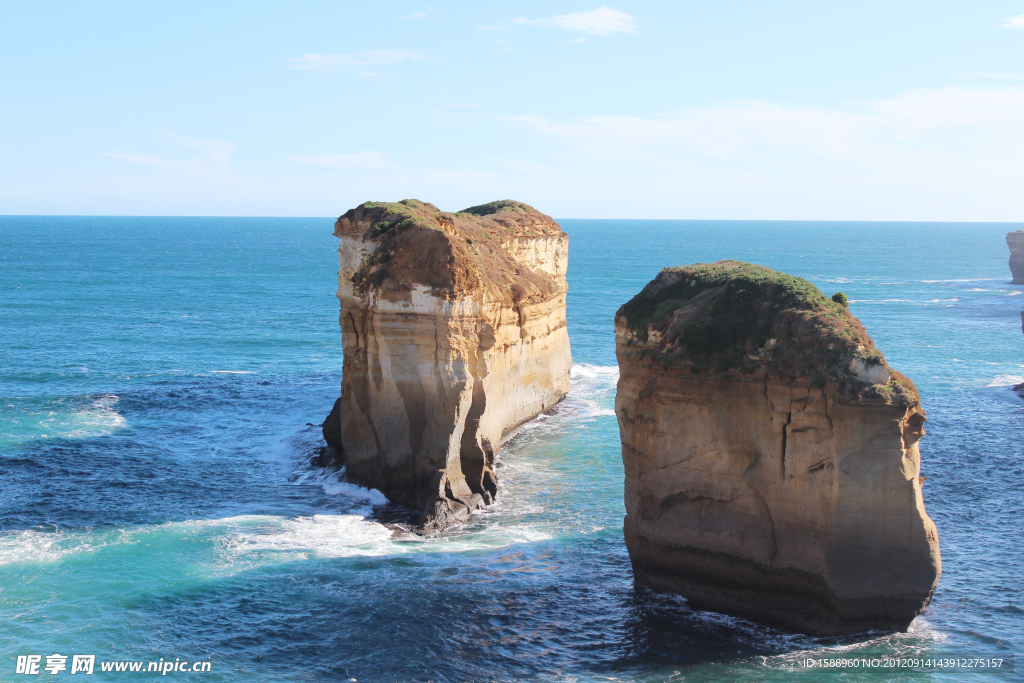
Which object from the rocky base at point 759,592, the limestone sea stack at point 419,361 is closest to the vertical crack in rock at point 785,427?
the rocky base at point 759,592

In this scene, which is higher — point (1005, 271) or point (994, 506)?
point (1005, 271)

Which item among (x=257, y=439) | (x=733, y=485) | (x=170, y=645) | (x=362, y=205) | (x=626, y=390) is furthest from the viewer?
(x=257, y=439)

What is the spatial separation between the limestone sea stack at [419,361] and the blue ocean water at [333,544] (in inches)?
59.4

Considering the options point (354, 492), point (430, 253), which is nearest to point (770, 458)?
point (430, 253)

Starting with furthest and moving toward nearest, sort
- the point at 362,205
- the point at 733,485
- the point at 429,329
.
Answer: the point at 362,205, the point at 429,329, the point at 733,485

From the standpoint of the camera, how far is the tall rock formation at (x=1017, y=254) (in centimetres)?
10675

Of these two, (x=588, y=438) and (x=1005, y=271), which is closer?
(x=588, y=438)

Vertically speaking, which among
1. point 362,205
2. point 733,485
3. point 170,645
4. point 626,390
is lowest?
point 170,645

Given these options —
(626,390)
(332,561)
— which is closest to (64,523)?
(332,561)

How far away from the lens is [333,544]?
27734mm

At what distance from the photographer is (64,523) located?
2922cm

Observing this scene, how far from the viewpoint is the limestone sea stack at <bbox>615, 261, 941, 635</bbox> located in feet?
68.5

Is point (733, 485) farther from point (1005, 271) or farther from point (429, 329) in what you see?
point (1005, 271)

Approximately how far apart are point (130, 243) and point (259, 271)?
272 ft
